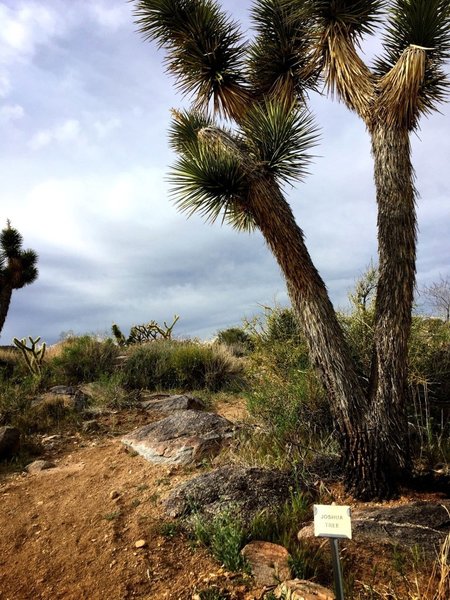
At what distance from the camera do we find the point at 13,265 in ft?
62.2

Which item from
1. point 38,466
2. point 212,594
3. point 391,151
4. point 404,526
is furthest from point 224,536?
point 391,151

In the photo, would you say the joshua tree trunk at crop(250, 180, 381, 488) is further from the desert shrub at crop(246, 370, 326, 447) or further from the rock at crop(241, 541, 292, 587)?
the rock at crop(241, 541, 292, 587)

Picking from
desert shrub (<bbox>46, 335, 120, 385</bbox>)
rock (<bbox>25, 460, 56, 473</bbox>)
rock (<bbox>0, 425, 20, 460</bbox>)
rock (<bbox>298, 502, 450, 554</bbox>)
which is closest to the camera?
rock (<bbox>298, 502, 450, 554</bbox>)

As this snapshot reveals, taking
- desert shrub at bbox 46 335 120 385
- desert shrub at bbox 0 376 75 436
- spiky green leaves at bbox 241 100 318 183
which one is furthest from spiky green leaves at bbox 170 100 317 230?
desert shrub at bbox 46 335 120 385

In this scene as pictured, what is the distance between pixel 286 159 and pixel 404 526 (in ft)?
13.4

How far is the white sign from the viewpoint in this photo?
276 cm

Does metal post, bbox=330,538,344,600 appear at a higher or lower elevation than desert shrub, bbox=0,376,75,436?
lower

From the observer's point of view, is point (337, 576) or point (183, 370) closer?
point (337, 576)

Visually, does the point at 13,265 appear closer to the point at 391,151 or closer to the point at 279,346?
the point at 279,346

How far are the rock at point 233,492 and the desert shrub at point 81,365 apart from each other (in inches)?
280

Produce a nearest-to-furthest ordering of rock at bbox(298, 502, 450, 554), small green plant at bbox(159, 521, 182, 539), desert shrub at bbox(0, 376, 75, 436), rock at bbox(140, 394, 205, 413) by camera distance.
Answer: rock at bbox(298, 502, 450, 554), small green plant at bbox(159, 521, 182, 539), desert shrub at bbox(0, 376, 75, 436), rock at bbox(140, 394, 205, 413)

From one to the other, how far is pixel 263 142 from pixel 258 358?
391 cm

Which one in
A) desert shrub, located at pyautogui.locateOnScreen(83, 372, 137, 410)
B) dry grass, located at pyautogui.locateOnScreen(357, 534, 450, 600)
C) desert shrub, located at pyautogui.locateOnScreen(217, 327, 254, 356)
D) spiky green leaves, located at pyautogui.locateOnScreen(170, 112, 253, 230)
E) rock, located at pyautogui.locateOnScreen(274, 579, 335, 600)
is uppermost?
spiky green leaves, located at pyautogui.locateOnScreen(170, 112, 253, 230)

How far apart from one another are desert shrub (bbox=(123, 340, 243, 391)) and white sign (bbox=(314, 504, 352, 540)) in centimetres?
851
